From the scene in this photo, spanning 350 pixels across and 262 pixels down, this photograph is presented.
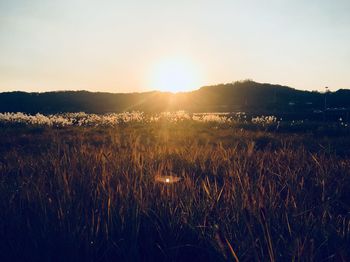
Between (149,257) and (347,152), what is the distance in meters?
7.56

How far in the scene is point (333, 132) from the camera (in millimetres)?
14016

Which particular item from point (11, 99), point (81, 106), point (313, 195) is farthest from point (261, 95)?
point (313, 195)

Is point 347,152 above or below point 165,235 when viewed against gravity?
below

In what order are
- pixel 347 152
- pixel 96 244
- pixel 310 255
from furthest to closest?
pixel 347 152 < pixel 96 244 < pixel 310 255

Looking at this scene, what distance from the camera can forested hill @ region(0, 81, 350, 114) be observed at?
5475 cm

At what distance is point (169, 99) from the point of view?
229 feet

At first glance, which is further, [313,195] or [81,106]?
[81,106]

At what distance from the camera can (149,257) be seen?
2.08m

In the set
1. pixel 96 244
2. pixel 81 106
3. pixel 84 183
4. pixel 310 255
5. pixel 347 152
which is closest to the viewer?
pixel 310 255

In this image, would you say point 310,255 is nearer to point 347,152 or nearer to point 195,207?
point 195,207

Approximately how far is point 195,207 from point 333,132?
43.7 feet

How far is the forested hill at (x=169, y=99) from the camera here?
54750 mm

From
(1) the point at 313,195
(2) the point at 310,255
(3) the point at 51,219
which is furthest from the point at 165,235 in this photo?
(1) the point at 313,195

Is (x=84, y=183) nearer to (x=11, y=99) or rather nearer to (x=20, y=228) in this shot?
(x=20, y=228)
